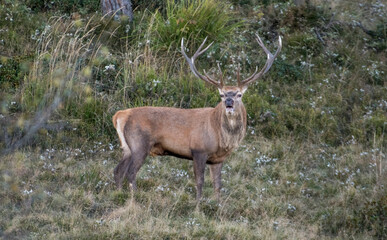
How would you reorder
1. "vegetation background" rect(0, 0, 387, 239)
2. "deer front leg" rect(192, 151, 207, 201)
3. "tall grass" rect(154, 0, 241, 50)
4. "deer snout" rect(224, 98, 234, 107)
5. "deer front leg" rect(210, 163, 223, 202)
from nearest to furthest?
1. "vegetation background" rect(0, 0, 387, 239)
2. "deer snout" rect(224, 98, 234, 107)
3. "deer front leg" rect(192, 151, 207, 201)
4. "deer front leg" rect(210, 163, 223, 202)
5. "tall grass" rect(154, 0, 241, 50)

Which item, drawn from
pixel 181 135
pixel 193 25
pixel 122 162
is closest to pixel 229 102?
pixel 181 135

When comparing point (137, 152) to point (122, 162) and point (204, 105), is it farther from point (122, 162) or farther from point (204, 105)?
point (204, 105)

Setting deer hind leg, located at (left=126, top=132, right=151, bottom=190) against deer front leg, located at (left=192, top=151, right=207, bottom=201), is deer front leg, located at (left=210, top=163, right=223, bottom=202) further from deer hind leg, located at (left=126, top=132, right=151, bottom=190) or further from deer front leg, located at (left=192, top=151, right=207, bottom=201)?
deer hind leg, located at (left=126, top=132, right=151, bottom=190)

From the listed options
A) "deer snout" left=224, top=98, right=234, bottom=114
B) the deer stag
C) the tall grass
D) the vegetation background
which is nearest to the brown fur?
the deer stag

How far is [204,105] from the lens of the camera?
33.0 ft

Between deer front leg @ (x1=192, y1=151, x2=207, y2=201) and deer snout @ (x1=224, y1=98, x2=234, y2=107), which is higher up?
deer snout @ (x1=224, y1=98, x2=234, y2=107)

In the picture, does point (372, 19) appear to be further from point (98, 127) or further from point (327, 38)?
point (98, 127)

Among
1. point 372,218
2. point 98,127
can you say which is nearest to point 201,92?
point 98,127

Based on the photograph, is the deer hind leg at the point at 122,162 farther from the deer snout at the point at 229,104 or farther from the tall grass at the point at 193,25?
the tall grass at the point at 193,25

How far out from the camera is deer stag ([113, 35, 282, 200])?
7758mm

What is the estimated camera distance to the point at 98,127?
9.41 metres

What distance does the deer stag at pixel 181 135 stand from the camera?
776 centimetres

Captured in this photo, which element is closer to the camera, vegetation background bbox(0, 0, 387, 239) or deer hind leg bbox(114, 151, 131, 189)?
vegetation background bbox(0, 0, 387, 239)

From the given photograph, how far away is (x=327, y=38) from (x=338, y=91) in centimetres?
184
